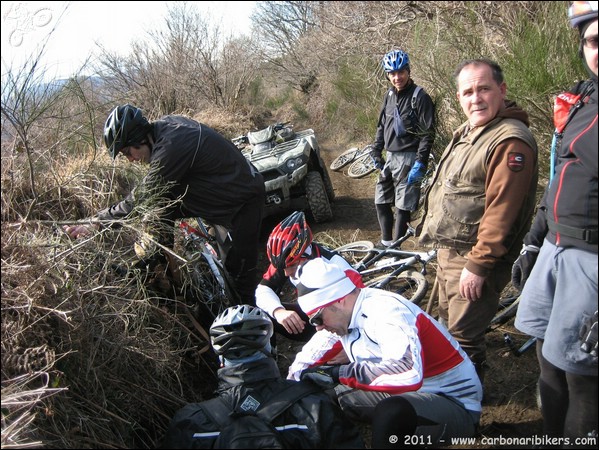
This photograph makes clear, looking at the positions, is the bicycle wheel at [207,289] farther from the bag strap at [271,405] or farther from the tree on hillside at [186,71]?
the tree on hillside at [186,71]

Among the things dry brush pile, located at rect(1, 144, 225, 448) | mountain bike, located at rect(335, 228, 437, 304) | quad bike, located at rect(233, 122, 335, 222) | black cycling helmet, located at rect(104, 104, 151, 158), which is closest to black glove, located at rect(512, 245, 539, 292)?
mountain bike, located at rect(335, 228, 437, 304)

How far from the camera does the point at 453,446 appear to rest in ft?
9.05

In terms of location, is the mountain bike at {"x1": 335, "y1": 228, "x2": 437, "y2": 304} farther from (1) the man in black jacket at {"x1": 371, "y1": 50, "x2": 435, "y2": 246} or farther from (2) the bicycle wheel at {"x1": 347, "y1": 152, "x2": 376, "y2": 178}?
(2) the bicycle wheel at {"x1": 347, "y1": 152, "x2": 376, "y2": 178}

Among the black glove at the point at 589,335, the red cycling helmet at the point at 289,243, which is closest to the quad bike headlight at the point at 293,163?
the red cycling helmet at the point at 289,243

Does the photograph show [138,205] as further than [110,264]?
Yes

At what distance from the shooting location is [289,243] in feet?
11.5

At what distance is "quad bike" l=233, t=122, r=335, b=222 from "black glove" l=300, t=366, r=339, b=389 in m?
4.35

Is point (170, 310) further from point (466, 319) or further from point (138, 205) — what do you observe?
point (466, 319)

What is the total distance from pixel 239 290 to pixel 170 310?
766mm

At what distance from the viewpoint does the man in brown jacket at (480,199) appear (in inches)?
107

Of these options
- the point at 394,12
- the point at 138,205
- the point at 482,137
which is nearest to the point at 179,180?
the point at 138,205

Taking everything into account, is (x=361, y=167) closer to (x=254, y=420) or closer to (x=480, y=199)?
(x=480, y=199)

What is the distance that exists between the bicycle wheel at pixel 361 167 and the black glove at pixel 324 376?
22.6 ft

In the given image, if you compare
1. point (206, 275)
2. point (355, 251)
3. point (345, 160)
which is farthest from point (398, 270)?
point (345, 160)
